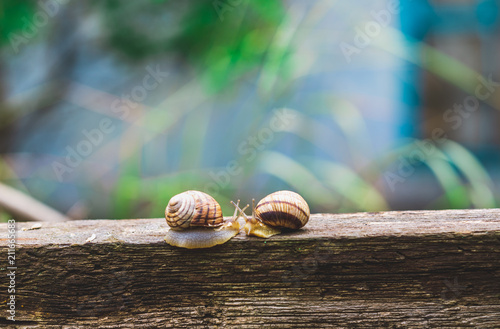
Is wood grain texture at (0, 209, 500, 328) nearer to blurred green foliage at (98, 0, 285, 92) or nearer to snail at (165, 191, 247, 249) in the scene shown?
snail at (165, 191, 247, 249)

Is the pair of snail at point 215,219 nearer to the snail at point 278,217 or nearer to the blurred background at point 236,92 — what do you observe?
the snail at point 278,217

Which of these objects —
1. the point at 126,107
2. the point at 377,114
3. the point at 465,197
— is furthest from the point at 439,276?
the point at 126,107

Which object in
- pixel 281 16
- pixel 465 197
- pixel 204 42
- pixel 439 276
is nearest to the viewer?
pixel 439 276

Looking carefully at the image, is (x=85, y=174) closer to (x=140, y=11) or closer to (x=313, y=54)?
(x=140, y=11)

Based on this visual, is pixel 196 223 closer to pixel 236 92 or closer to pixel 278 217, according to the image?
pixel 278 217

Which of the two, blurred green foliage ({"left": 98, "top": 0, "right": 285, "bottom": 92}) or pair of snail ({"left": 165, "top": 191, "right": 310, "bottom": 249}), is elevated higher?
blurred green foliage ({"left": 98, "top": 0, "right": 285, "bottom": 92})

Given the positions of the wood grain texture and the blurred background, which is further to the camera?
the blurred background

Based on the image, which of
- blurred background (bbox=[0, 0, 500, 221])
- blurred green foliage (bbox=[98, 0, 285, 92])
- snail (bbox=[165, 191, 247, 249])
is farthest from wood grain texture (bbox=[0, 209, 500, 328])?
blurred green foliage (bbox=[98, 0, 285, 92])
